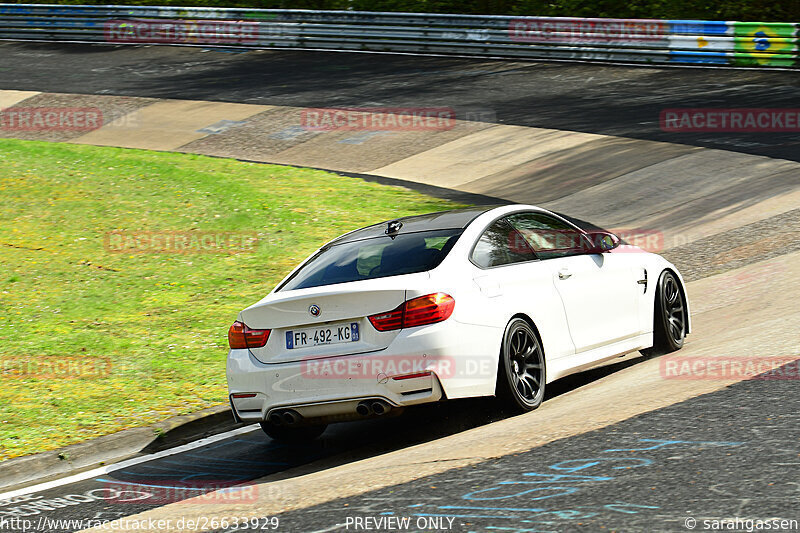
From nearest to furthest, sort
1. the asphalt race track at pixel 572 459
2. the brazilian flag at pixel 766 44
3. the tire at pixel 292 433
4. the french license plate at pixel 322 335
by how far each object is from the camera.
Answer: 1. the asphalt race track at pixel 572 459
2. the french license plate at pixel 322 335
3. the tire at pixel 292 433
4. the brazilian flag at pixel 766 44

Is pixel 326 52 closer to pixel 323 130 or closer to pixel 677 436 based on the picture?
pixel 323 130

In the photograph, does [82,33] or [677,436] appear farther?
[82,33]

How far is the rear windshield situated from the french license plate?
434 mm

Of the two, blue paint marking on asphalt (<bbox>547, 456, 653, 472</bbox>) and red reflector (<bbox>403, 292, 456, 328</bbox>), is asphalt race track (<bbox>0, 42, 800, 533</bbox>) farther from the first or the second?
red reflector (<bbox>403, 292, 456, 328</bbox>)

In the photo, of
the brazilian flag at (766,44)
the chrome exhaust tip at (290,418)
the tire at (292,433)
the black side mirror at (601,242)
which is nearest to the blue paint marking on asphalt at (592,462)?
the chrome exhaust tip at (290,418)

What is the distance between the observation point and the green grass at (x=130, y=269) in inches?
340

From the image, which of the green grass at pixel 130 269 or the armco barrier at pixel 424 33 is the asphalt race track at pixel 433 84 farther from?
the green grass at pixel 130 269

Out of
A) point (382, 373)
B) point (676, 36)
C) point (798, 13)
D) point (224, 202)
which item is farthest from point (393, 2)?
point (382, 373)

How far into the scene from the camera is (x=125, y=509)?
19.7 ft

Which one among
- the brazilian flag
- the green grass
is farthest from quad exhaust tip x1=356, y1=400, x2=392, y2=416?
the brazilian flag

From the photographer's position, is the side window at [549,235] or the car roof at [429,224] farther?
the side window at [549,235]

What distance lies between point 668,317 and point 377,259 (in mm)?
2821

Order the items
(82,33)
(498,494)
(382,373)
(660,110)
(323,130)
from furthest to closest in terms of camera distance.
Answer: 1. (82,33)
2. (323,130)
3. (660,110)
4. (382,373)
5. (498,494)

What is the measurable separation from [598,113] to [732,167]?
528 centimetres
